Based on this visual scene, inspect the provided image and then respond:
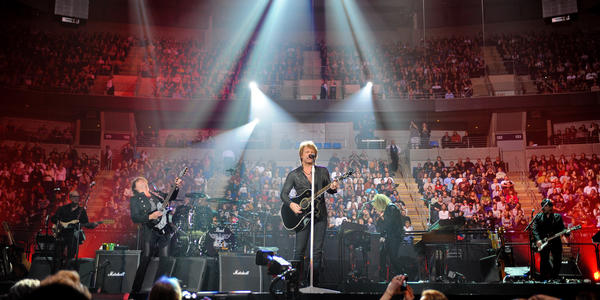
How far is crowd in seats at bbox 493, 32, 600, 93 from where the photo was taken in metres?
21.4

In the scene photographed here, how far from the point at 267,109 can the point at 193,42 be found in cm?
638

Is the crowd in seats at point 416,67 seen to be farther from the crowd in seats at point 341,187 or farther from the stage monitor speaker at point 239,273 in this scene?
the stage monitor speaker at point 239,273

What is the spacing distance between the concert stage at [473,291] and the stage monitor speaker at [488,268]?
A: 9.68 ft

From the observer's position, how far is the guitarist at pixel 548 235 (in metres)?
8.21

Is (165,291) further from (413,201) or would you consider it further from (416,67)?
(416,67)

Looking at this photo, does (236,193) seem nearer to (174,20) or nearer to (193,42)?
(193,42)

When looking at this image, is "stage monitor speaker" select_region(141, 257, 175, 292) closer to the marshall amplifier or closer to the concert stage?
the concert stage

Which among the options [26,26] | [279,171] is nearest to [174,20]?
[26,26]

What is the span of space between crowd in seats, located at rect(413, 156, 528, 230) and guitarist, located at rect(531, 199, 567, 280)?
13.6 feet

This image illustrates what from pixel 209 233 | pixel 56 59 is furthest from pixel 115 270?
pixel 56 59

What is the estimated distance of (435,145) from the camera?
2069 cm

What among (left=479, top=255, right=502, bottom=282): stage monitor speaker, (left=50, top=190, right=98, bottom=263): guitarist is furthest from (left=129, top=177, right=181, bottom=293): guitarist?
(left=479, top=255, right=502, bottom=282): stage monitor speaker

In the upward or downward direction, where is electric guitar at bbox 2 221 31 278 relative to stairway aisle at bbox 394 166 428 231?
downward

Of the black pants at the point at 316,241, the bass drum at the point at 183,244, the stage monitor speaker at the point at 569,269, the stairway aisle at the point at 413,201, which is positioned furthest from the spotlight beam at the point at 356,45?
the black pants at the point at 316,241
